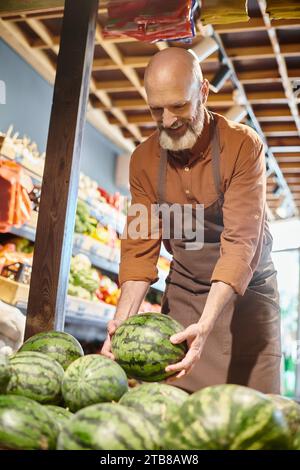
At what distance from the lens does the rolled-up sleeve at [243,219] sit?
204 cm

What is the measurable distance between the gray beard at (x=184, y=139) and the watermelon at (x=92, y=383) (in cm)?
117

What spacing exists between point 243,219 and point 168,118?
1.51 ft

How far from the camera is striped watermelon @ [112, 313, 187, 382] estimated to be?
1.62 meters

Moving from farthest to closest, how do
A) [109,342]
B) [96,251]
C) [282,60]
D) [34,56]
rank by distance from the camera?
[34,56]
[96,251]
[282,60]
[109,342]

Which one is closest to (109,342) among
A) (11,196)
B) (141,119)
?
(11,196)

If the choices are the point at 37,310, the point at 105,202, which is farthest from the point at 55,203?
the point at 105,202

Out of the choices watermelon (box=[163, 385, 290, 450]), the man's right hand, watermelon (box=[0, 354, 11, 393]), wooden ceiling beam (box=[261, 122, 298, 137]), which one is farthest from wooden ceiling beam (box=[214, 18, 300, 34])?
watermelon (box=[163, 385, 290, 450])

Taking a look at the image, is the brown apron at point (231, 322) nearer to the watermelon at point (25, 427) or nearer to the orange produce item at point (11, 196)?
the watermelon at point (25, 427)

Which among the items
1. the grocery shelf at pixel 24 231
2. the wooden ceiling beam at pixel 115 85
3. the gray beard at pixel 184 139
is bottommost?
the grocery shelf at pixel 24 231

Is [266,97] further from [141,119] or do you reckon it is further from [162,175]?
[162,175]

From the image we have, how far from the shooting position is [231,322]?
101 inches

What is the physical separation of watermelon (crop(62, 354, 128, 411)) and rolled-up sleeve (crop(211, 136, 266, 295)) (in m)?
0.77

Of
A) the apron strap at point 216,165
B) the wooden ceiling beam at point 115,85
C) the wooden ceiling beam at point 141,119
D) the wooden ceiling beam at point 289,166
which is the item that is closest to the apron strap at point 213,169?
the apron strap at point 216,165

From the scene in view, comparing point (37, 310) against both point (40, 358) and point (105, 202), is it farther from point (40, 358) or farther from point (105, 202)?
point (105, 202)
